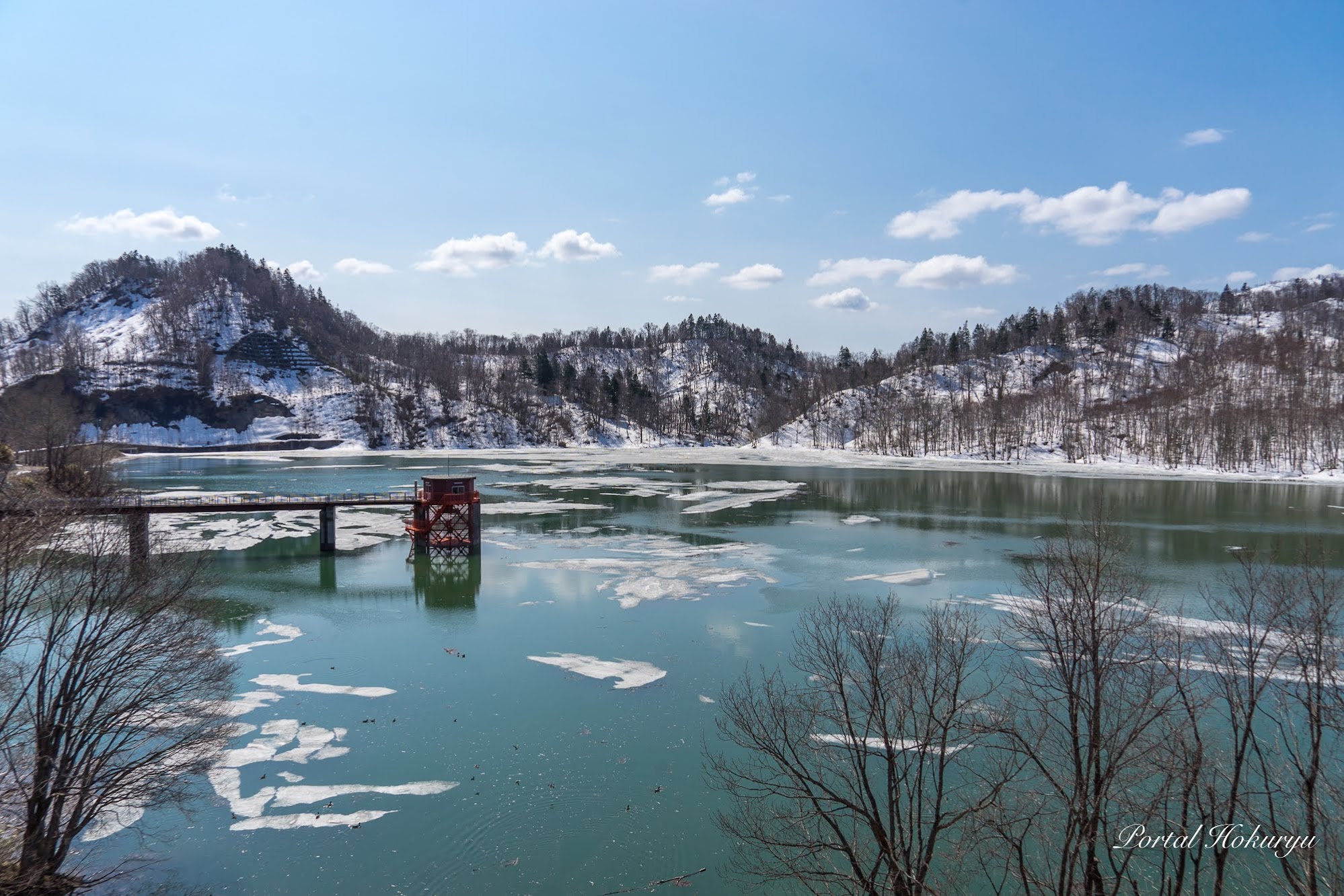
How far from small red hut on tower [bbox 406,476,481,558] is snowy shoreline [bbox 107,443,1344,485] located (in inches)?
2154

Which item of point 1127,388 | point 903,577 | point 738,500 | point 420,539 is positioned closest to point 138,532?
point 420,539

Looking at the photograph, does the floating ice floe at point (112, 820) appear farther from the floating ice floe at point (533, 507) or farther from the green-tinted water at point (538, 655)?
the floating ice floe at point (533, 507)

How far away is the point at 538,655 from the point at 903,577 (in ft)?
57.8

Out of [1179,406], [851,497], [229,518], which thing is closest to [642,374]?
[1179,406]

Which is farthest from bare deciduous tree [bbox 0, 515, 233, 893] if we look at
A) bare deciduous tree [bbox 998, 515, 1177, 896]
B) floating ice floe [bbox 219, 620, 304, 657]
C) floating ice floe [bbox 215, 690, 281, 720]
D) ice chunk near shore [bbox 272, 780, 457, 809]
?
bare deciduous tree [bbox 998, 515, 1177, 896]

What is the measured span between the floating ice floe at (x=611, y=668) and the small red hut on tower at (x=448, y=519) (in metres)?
17.1

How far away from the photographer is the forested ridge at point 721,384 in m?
110

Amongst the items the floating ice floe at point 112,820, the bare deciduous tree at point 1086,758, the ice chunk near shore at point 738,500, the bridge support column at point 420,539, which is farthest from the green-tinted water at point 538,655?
the bare deciduous tree at point 1086,758

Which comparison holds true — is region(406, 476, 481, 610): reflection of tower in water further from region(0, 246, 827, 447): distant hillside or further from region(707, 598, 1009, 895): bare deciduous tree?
region(0, 246, 827, 447): distant hillside

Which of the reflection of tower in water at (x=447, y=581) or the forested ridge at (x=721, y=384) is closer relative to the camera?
the reflection of tower in water at (x=447, y=581)

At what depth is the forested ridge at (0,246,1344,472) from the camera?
109938mm

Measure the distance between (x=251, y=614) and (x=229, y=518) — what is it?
83.7 feet

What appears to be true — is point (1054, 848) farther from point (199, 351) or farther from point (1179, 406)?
point (199, 351)

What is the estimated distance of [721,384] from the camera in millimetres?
175875
